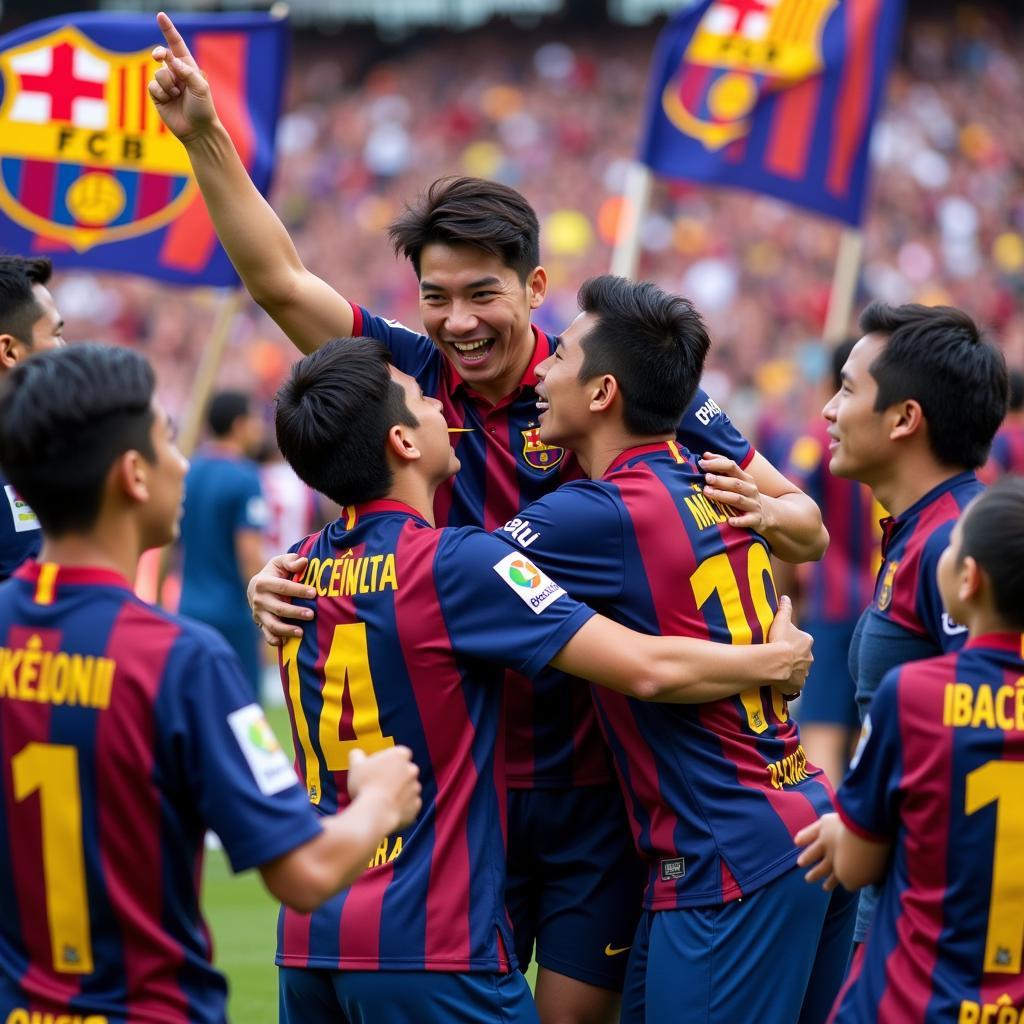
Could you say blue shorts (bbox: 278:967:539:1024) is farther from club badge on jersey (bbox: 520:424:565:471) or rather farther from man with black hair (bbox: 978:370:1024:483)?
man with black hair (bbox: 978:370:1024:483)

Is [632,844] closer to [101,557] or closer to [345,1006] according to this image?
[345,1006]

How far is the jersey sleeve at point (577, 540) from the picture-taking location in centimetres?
350

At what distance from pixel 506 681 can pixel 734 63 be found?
18.0ft

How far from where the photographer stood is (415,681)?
133 inches

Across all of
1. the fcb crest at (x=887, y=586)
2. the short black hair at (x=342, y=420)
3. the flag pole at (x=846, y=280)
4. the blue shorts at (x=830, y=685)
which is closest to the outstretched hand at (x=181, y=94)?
the short black hair at (x=342, y=420)

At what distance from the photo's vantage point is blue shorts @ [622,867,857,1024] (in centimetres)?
354

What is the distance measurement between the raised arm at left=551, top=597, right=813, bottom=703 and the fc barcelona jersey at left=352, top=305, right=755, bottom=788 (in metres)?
0.51

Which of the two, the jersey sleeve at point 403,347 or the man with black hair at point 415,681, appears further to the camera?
the jersey sleeve at point 403,347

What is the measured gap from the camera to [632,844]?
3.95 meters

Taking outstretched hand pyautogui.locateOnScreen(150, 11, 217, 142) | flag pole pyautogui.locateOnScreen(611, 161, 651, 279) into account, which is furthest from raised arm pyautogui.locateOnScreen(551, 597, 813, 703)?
flag pole pyautogui.locateOnScreen(611, 161, 651, 279)

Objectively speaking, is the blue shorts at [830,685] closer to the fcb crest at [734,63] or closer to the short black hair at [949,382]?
the fcb crest at [734,63]

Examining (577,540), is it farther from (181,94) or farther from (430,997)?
(181,94)

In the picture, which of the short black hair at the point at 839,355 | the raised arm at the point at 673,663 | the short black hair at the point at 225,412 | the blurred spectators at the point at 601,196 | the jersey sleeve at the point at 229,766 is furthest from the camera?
the blurred spectators at the point at 601,196

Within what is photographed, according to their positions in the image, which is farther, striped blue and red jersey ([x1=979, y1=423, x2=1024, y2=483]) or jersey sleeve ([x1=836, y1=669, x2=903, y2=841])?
striped blue and red jersey ([x1=979, y1=423, x2=1024, y2=483])
